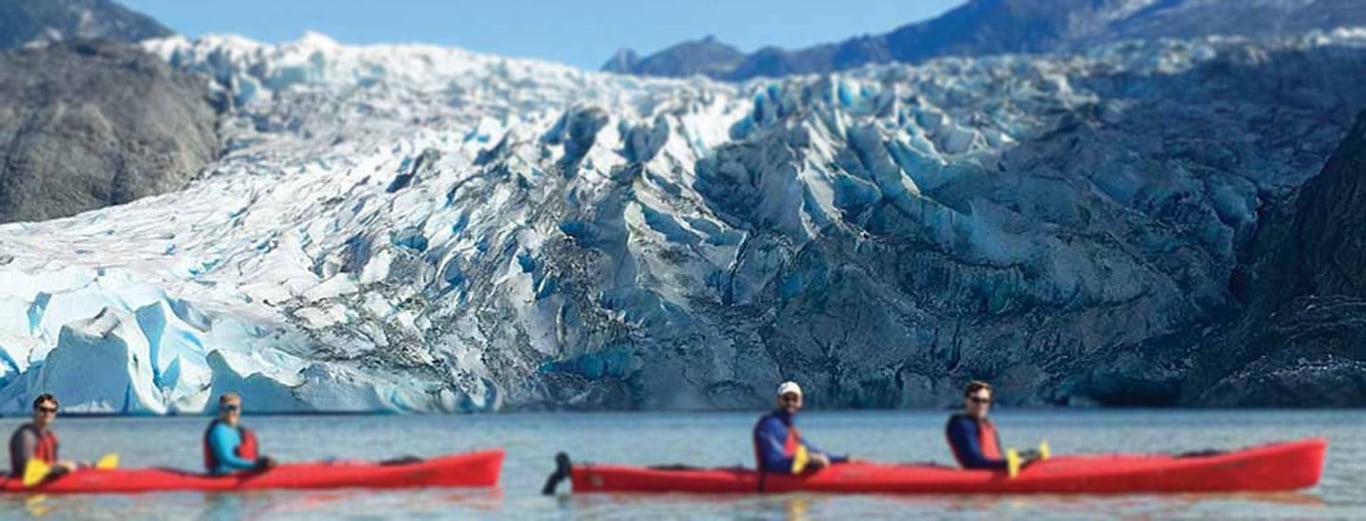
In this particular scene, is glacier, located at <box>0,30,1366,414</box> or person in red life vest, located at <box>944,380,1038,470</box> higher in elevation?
glacier, located at <box>0,30,1366,414</box>

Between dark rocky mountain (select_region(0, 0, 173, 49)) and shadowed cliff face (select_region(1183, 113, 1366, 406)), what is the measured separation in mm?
128364

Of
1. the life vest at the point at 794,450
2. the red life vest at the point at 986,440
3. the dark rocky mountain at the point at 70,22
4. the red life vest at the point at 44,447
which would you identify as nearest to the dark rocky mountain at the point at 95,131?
the red life vest at the point at 44,447

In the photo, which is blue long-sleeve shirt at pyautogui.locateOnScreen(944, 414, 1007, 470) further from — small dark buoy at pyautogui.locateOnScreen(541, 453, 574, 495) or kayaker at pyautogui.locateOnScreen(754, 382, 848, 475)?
small dark buoy at pyautogui.locateOnScreen(541, 453, 574, 495)

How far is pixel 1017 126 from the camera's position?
301 feet

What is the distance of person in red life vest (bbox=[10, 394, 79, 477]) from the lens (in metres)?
26.0

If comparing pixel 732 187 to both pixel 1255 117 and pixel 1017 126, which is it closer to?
pixel 1017 126

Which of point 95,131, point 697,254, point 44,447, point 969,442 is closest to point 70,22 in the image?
point 95,131

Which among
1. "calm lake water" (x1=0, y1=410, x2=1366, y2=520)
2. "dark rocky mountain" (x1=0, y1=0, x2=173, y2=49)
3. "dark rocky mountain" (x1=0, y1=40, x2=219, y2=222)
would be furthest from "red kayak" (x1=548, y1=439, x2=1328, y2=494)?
"dark rocky mountain" (x1=0, y1=0, x2=173, y2=49)

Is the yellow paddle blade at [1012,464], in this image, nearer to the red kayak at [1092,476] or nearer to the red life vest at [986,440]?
the red kayak at [1092,476]

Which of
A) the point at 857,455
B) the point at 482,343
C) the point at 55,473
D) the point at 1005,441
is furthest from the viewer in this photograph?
the point at 482,343

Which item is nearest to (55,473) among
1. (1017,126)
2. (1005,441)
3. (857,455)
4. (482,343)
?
(857,455)

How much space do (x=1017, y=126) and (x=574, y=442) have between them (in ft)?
156

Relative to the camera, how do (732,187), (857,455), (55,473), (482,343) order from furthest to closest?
(732,187)
(482,343)
(857,455)
(55,473)

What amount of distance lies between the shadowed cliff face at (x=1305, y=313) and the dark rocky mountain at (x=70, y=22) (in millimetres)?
128364
